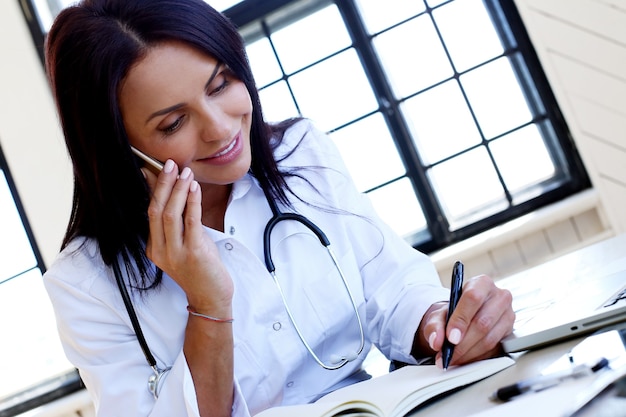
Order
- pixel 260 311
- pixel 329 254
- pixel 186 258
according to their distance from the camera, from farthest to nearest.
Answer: pixel 329 254 → pixel 260 311 → pixel 186 258

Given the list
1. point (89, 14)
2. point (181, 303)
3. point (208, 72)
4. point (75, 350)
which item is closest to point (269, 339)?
point (181, 303)

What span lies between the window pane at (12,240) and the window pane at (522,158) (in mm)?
1944

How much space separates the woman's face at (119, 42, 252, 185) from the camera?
1.22 metres

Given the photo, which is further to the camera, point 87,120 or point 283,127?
point 283,127

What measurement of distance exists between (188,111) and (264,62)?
6.17 ft

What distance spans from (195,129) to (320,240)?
0.30 metres

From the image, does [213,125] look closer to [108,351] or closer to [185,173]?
[185,173]

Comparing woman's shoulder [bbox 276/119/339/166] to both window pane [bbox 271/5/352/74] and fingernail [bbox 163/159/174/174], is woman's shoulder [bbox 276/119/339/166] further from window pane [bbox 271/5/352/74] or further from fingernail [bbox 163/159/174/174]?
window pane [bbox 271/5/352/74]

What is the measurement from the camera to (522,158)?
2994 mm

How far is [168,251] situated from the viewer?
1176mm

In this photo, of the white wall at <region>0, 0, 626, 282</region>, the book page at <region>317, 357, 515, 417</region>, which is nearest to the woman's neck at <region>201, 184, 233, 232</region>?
the book page at <region>317, 357, 515, 417</region>

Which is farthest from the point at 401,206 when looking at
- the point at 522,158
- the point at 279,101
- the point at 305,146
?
the point at 305,146

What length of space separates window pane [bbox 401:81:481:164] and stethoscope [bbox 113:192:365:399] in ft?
5.66

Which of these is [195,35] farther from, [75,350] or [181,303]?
[75,350]
